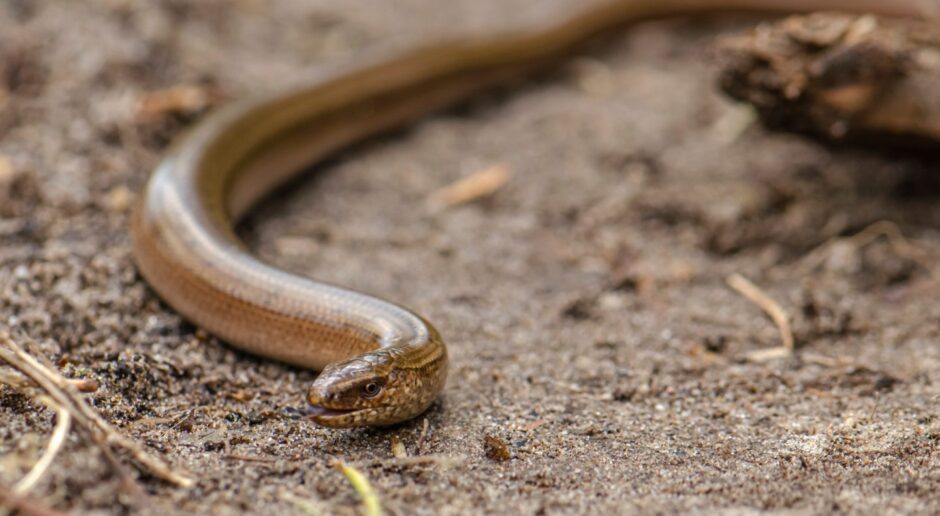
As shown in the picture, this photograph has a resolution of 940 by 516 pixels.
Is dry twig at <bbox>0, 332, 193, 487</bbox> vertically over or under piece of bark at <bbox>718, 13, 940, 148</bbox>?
under

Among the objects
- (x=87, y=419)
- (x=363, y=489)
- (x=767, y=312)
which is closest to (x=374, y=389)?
(x=363, y=489)

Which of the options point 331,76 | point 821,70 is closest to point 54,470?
point 821,70

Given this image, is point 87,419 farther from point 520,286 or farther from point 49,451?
point 520,286

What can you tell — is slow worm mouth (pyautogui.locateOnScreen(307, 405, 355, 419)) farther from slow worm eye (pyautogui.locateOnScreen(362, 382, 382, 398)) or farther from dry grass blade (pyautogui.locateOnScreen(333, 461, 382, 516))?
dry grass blade (pyautogui.locateOnScreen(333, 461, 382, 516))

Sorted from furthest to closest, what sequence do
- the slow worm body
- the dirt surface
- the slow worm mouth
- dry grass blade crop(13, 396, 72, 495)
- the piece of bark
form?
the piece of bark, the slow worm body, the slow worm mouth, the dirt surface, dry grass blade crop(13, 396, 72, 495)

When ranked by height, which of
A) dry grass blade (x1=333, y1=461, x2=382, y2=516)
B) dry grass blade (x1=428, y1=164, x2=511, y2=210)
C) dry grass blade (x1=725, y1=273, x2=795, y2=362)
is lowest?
dry grass blade (x1=725, y1=273, x2=795, y2=362)

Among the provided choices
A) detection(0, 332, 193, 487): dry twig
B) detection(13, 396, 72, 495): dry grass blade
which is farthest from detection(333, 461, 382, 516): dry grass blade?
detection(13, 396, 72, 495): dry grass blade
